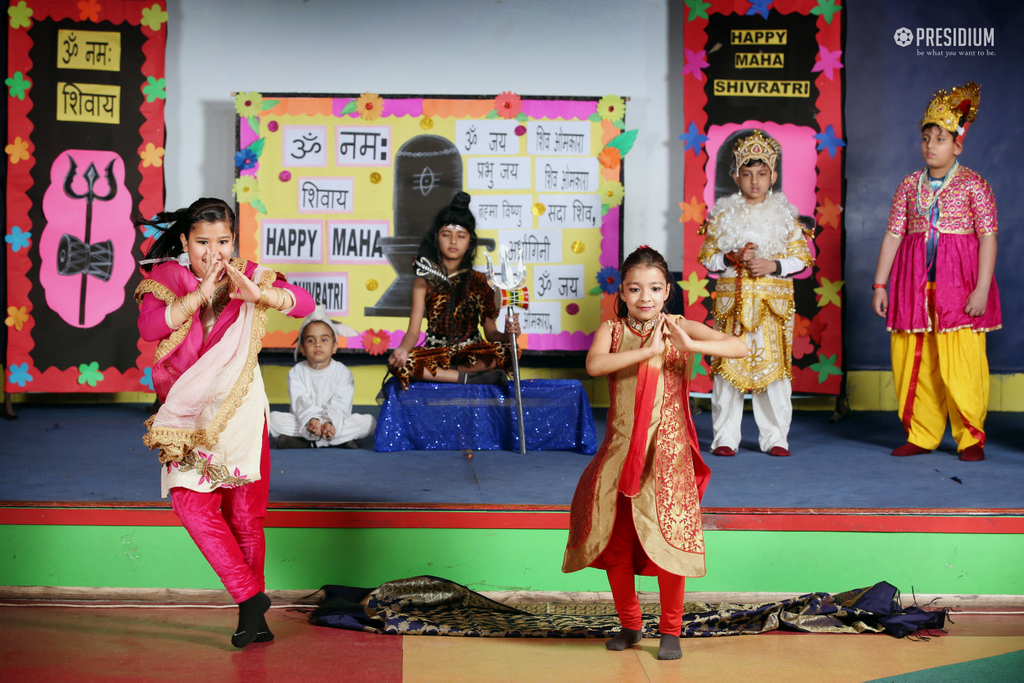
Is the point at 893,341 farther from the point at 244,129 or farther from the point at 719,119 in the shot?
the point at 244,129

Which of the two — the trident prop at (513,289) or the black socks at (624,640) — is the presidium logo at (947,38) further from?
the black socks at (624,640)

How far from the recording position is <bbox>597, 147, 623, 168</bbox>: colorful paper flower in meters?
5.05

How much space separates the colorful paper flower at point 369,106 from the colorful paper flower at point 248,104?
0.58 meters

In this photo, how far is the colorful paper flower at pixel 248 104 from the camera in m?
5.02

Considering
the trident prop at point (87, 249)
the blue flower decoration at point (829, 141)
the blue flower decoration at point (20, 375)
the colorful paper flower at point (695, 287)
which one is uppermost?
the blue flower decoration at point (829, 141)

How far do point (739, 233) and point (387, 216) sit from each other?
7.32 feet

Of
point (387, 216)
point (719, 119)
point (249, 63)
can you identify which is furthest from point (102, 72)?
point (719, 119)

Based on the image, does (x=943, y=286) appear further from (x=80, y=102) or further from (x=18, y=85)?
(x=18, y=85)

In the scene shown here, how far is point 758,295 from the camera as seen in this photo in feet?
12.3

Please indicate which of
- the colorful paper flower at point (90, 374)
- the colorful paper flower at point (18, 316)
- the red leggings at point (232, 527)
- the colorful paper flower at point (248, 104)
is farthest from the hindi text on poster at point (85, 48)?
the red leggings at point (232, 527)

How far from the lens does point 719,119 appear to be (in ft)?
16.4

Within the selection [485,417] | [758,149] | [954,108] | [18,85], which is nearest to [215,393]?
[485,417]

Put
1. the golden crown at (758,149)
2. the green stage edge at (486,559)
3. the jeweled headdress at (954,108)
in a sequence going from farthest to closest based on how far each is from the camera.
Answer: the golden crown at (758,149), the jeweled headdress at (954,108), the green stage edge at (486,559)

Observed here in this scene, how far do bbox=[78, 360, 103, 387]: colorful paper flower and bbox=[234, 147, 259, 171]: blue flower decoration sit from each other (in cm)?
143
